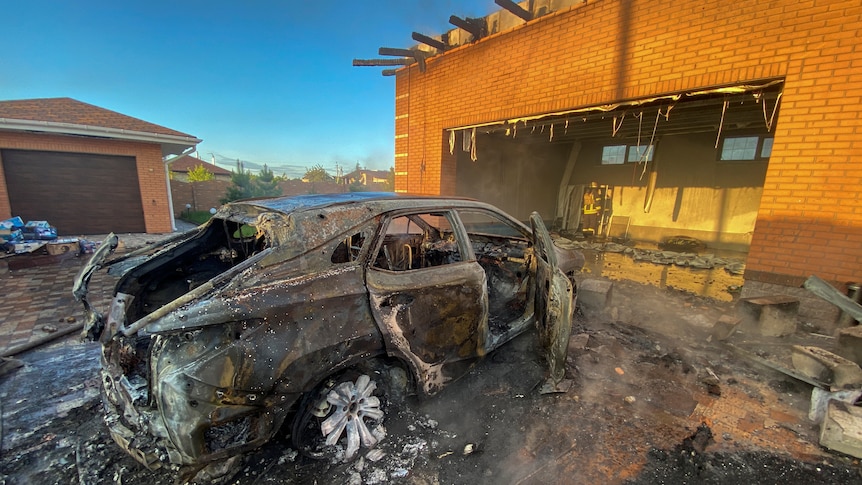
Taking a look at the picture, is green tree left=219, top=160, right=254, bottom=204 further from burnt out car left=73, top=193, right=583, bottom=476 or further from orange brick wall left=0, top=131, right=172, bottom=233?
burnt out car left=73, top=193, right=583, bottom=476

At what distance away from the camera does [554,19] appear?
5469 millimetres

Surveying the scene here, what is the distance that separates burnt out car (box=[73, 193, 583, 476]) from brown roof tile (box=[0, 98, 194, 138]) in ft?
30.8

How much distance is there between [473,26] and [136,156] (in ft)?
33.3

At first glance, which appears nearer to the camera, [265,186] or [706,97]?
[706,97]

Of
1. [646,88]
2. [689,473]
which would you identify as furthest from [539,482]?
[646,88]

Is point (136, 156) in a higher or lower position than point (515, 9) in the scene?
lower

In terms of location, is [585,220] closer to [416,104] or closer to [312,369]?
[416,104]

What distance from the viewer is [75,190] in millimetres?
9195

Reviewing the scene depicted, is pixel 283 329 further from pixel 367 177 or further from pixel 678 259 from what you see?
pixel 367 177

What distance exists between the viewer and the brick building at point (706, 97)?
12.0 feet

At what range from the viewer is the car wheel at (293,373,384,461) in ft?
6.88

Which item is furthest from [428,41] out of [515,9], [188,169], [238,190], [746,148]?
[188,169]

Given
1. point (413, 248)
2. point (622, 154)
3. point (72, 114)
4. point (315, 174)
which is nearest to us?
point (413, 248)

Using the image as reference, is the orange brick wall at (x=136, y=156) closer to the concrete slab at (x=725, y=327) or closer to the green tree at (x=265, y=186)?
the green tree at (x=265, y=186)
